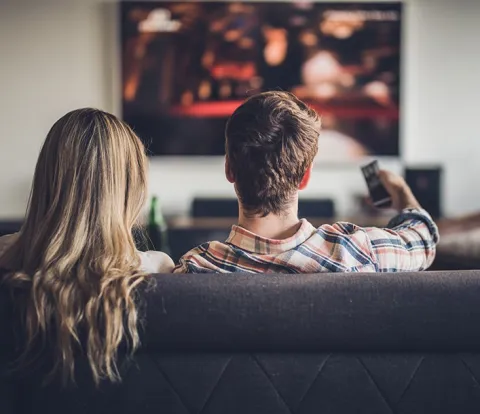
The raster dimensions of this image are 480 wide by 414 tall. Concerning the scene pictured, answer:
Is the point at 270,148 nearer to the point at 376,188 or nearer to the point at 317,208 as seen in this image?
the point at 376,188

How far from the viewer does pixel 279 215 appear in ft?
4.31

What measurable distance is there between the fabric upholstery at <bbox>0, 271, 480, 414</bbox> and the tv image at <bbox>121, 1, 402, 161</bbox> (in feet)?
11.2

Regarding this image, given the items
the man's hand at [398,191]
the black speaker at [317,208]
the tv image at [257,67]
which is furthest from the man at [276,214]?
the tv image at [257,67]

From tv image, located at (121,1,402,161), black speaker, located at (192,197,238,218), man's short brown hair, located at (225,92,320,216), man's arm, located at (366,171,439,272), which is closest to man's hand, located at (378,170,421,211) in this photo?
man's arm, located at (366,171,439,272)

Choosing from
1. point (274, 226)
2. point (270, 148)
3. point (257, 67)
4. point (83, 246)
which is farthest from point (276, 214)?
point (257, 67)

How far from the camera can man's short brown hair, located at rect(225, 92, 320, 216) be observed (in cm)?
127

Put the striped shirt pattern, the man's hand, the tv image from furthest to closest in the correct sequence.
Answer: the tv image, the man's hand, the striped shirt pattern

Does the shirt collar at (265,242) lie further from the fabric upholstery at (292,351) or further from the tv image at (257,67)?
the tv image at (257,67)

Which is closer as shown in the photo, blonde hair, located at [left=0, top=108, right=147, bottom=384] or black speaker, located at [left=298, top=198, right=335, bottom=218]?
blonde hair, located at [left=0, top=108, right=147, bottom=384]

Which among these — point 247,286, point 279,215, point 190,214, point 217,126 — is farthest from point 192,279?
point 217,126

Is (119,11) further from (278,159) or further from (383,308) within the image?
(383,308)

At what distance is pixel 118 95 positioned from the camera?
4.52m

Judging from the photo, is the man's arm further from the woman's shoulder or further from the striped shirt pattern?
the woman's shoulder

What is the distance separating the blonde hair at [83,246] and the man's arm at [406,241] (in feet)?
1.60
